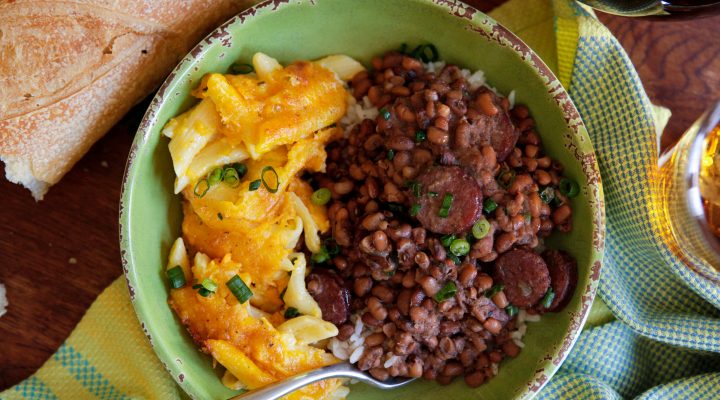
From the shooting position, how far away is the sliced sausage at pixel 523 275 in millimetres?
3168

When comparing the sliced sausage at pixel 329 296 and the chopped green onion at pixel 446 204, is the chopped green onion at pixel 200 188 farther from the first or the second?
the chopped green onion at pixel 446 204

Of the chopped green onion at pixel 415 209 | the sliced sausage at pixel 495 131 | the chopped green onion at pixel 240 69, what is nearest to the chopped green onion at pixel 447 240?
the chopped green onion at pixel 415 209

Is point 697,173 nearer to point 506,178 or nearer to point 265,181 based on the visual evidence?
point 506,178

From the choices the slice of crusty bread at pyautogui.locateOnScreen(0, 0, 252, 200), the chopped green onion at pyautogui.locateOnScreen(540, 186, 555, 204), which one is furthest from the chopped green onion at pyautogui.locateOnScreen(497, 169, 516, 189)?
the slice of crusty bread at pyautogui.locateOnScreen(0, 0, 252, 200)

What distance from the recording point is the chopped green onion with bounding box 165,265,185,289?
10.7 ft

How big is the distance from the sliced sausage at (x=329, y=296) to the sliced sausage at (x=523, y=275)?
71cm

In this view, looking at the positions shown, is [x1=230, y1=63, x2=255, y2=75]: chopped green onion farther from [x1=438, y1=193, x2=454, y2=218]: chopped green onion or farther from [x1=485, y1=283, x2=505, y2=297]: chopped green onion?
[x1=485, y1=283, x2=505, y2=297]: chopped green onion

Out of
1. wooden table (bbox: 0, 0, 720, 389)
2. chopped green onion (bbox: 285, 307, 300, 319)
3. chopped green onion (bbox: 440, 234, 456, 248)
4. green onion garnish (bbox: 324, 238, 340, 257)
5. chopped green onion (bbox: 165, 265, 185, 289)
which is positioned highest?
chopped green onion (bbox: 440, 234, 456, 248)

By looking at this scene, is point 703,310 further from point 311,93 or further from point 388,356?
point 311,93

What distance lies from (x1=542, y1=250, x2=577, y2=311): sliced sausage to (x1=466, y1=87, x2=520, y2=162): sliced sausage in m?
0.52

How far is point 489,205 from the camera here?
10.3 feet

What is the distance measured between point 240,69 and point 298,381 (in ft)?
4.67

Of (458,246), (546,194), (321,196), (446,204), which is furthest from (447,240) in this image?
(321,196)

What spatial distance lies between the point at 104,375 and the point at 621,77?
2910mm
